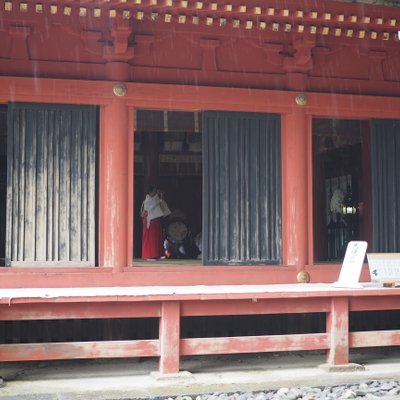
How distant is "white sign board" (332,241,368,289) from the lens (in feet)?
24.8

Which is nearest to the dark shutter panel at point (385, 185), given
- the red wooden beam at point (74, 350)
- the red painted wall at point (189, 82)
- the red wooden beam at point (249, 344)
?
the red painted wall at point (189, 82)

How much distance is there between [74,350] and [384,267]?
387cm

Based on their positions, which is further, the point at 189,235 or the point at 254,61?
the point at 189,235

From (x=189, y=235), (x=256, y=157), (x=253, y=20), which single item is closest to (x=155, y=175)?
(x=189, y=235)

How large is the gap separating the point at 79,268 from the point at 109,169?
1.27 m

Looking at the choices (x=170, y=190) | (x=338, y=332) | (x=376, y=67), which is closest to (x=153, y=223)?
(x=170, y=190)

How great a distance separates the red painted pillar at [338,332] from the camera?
7477 mm

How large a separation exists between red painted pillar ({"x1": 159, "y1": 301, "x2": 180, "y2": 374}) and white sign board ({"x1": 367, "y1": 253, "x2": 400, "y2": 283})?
8.33 ft

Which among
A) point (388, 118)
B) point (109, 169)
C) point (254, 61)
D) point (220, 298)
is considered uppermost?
point (254, 61)

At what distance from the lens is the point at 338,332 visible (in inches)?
295

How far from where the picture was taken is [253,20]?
25.1 feet

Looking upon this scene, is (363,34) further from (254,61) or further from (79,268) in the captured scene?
(79,268)

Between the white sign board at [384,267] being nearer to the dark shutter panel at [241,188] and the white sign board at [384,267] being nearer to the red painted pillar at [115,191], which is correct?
the dark shutter panel at [241,188]

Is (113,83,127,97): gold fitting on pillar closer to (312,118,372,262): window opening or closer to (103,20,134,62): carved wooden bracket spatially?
(103,20,134,62): carved wooden bracket
